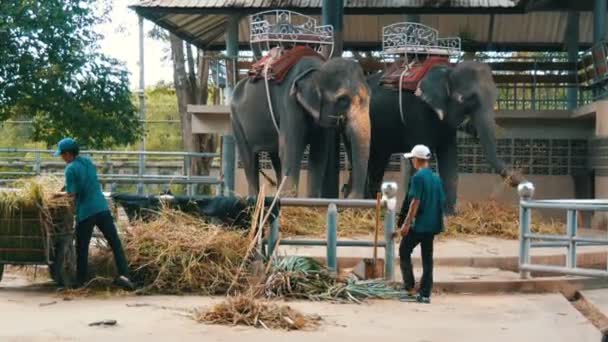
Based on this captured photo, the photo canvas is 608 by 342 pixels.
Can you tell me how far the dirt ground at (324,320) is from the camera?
28.1ft

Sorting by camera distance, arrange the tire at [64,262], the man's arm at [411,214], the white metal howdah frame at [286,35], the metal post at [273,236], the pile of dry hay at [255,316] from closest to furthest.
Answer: the pile of dry hay at [255,316] < the man's arm at [411,214] < the tire at [64,262] < the metal post at [273,236] < the white metal howdah frame at [286,35]

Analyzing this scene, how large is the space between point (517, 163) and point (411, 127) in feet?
15.9

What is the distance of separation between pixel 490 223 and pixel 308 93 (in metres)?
3.39

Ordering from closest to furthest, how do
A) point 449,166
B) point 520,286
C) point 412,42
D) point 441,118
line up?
1. point 520,286
2. point 441,118
3. point 449,166
4. point 412,42

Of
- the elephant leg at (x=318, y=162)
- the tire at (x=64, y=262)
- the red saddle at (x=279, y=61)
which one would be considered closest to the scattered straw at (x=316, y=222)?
the elephant leg at (x=318, y=162)

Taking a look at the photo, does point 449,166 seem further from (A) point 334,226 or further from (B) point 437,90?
(A) point 334,226

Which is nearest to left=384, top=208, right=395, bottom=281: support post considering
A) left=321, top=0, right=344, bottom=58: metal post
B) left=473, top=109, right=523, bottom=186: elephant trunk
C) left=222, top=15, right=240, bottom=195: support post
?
left=473, top=109, right=523, bottom=186: elephant trunk

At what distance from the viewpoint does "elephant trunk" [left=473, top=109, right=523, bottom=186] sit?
16.2 metres

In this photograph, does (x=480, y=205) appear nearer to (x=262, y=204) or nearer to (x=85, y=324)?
(x=262, y=204)

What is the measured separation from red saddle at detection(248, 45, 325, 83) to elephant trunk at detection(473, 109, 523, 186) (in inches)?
106

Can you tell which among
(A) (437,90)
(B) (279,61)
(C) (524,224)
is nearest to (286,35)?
(B) (279,61)

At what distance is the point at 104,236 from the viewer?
1079cm

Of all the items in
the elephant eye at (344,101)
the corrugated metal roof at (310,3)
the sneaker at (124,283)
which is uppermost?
the corrugated metal roof at (310,3)

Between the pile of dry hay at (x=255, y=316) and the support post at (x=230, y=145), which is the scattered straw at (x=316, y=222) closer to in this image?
the pile of dry hay at (x=255, y=316)
